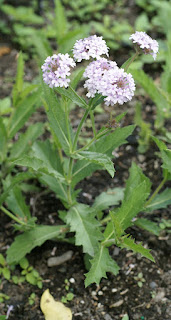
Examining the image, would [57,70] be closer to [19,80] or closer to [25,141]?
[19,80]

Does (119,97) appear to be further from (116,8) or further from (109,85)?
(116,8)

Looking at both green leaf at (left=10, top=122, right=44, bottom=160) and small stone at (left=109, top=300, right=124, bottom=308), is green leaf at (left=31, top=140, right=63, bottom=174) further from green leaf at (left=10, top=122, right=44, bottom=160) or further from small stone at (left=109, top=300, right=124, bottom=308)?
small stone at (left=109, top=300, right=124, bottom=308)

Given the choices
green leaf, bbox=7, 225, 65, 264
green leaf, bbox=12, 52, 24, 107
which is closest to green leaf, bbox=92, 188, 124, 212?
green leaf, bbox=7, 225, 65, 264

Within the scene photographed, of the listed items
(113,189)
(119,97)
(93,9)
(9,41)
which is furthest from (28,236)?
(93,9)

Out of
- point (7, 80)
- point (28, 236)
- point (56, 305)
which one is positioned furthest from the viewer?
point (7, 80)

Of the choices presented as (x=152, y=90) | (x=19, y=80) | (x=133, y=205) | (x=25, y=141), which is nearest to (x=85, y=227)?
(x=133, y=205)

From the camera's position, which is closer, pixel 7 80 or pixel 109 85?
pixel 109 85
